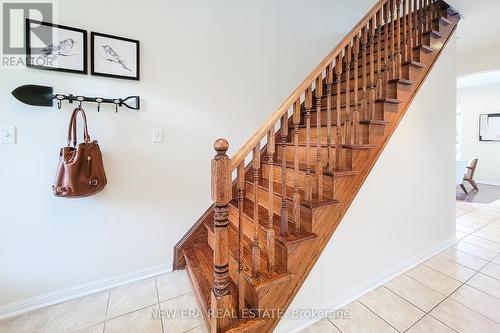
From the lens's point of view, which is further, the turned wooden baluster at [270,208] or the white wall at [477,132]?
the white wall at [477,132]

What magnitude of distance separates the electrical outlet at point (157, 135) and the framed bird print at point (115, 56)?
0.43 m

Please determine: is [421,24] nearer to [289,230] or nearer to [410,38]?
[410,38]

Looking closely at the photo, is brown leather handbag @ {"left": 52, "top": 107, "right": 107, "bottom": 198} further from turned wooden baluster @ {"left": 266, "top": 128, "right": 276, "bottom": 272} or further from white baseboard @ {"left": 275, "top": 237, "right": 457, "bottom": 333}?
white baseboard @ {"left": 275, "top": 237, "right": 457, "bottom": 333}

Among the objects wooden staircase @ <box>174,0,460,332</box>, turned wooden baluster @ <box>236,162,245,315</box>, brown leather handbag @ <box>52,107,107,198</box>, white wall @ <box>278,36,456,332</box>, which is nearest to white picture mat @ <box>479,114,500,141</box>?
white wall @ <box>278,36,456,332</box>

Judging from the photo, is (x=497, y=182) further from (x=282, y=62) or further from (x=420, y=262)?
(x=282, y=62)

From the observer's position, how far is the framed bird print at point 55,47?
1.57m

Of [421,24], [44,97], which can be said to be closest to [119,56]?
[44,97]

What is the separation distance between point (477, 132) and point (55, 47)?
9.03 m

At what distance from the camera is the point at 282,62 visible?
103 inches

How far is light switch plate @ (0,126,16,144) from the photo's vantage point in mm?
1524

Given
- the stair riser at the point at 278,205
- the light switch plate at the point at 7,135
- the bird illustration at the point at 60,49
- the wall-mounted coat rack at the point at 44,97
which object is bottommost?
the stair riser at the point at 278,205

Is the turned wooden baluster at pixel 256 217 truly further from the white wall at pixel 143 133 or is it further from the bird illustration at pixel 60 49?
the bird illustration at pixel 60 49

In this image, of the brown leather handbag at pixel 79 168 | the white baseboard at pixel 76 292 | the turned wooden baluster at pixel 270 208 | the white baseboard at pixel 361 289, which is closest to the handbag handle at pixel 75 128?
the brown leather handbag at pixel 79 168

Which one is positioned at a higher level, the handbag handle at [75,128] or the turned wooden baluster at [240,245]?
the handbag handle at [75,128]
